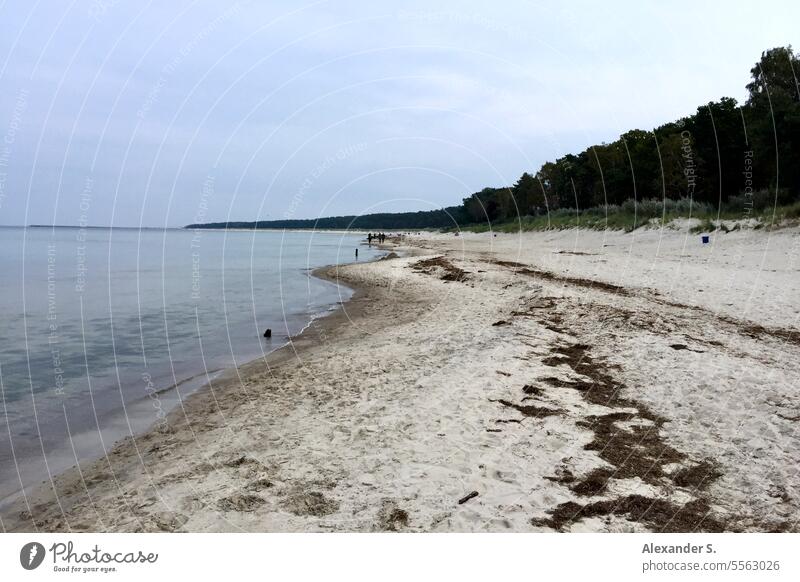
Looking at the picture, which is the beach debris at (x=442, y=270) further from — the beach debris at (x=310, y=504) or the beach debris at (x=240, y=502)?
the beach debris at (x=240, y=502)

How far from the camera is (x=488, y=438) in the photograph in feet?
24.2

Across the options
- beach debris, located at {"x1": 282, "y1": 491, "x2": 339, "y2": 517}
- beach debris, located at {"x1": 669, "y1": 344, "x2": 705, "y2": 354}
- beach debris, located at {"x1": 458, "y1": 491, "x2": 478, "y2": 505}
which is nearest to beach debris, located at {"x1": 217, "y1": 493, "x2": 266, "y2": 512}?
beach debris, located at {"x1": 282, "y1": 491, "x2": 339, "y2": 517}

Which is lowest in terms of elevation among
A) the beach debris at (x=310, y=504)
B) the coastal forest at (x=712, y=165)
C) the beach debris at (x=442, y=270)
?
the beach debris at (x=310, y=504)

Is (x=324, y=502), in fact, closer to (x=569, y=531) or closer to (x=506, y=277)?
(x=569, y=531)

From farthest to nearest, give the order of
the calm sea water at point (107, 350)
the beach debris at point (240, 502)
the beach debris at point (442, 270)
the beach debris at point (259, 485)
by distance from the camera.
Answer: the beach debris at point (442, 270) < the calm sea water at point (107, 350) < the beach debris at point (259, 485) < the beach debris at point (240, 502)

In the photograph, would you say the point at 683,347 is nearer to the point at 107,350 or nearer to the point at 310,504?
the point at 310,504

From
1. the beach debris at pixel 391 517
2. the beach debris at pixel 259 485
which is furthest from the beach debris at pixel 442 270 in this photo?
the beach debris at pixel 391 517

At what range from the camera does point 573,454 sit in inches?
270
